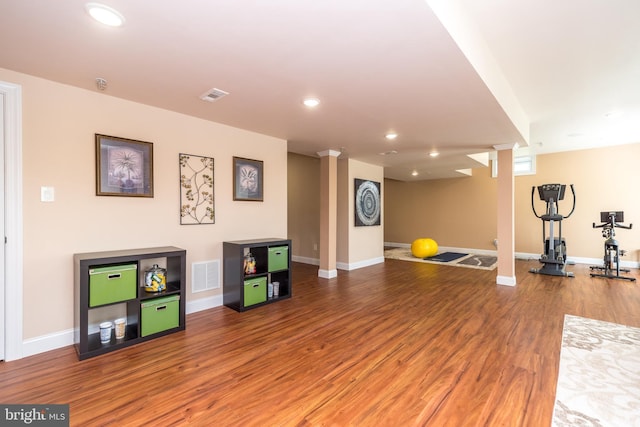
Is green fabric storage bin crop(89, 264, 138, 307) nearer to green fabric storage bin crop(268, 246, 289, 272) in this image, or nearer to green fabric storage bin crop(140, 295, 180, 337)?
green fabric storage bin crop(140, 295, 180, 337)

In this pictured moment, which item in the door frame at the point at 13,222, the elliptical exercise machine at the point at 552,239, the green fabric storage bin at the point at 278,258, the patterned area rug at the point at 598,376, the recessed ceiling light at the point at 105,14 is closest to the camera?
the recessed ceiling light at the point at 105,14

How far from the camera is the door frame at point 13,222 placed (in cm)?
239

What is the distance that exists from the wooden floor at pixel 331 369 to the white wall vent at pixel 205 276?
320mm

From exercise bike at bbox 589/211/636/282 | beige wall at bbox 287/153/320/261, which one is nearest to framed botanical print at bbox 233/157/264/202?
beige wall at bbox 287/153/320/261

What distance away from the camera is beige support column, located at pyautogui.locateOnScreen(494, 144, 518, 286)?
486cm

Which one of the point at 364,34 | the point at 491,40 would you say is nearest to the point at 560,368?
the point at 491,40

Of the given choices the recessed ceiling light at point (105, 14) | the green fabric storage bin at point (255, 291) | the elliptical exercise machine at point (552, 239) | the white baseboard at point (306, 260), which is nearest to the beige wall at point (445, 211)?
the elliptical exercise machine at point (552, 239)

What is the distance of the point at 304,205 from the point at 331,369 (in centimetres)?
488

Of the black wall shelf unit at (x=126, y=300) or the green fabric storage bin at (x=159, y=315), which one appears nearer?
the black wall shelf unit at (x=126, y=300)

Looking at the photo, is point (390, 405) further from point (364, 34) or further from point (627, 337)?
point (627, 337)

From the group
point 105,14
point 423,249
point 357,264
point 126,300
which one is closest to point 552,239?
point 423,249

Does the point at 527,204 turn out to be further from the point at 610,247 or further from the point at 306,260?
the point at 306,260

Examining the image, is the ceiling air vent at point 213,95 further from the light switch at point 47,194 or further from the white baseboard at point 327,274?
the white baseboard at point 327,274

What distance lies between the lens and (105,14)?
1.68 m
